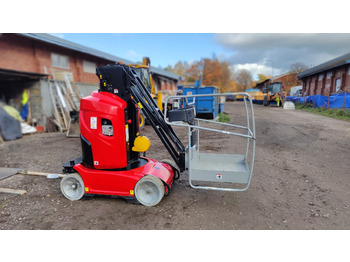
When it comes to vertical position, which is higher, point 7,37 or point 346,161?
point 7,37

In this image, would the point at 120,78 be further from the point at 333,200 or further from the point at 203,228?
the point at 333,200

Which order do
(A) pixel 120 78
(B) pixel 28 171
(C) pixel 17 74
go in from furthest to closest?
(C) pixel 17 74 < (B) pixel 28 171 < (A) pixel 120 78

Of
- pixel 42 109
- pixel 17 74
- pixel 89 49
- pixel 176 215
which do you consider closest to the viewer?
pixel 176 215

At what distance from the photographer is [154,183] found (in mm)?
3172

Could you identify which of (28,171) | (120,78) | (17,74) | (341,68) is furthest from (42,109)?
(341,68)

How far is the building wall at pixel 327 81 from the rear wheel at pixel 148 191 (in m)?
18.8

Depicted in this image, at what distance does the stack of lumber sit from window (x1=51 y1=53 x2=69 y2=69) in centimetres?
281

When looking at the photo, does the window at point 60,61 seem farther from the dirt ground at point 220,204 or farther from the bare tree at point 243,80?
the bare tree at point 243,80

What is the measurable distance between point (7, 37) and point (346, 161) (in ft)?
47.6

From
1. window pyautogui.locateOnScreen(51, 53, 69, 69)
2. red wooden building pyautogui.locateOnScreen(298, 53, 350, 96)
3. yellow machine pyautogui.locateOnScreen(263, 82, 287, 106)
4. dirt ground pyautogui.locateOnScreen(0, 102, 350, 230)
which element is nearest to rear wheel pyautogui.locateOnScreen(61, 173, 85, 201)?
dirt ground pyautogui.locateOnScreen(0, 102, 350, 230)

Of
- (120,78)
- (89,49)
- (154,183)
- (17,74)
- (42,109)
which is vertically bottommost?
(154,183)

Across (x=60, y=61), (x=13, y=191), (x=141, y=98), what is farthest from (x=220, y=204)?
(x=60, y=61)

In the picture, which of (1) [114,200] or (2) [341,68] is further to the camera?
(2) [341,68]

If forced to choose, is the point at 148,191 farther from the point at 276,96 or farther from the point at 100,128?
the point at 276,96
